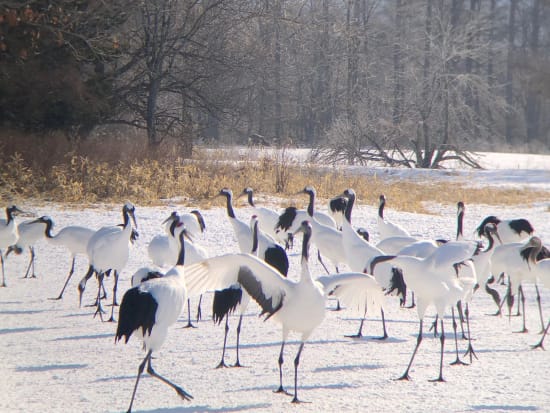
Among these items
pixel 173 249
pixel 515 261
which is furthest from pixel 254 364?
pixel 515 261

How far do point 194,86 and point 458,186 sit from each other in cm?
808

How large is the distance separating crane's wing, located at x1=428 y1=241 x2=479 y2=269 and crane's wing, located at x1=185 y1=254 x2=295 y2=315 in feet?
4.42

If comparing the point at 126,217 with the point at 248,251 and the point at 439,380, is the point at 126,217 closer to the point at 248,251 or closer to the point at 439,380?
the point at 248,251

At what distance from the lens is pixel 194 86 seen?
22.5 meters

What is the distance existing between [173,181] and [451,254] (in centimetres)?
1146

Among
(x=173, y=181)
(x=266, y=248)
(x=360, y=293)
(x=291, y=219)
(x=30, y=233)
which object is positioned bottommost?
(x=360, y=293)

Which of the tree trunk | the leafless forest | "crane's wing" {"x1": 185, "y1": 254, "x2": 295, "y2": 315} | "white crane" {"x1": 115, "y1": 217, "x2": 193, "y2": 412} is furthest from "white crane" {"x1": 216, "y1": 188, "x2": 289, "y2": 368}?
the tree trunk

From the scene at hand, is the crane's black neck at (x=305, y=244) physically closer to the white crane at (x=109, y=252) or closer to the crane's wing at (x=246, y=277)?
the crane's wing at (x=246, y=277)

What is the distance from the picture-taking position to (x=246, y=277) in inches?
263

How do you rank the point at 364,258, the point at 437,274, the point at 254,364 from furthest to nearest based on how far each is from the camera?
1. the point at 364,258
2. the point at 254,364
3. the point at 437,274

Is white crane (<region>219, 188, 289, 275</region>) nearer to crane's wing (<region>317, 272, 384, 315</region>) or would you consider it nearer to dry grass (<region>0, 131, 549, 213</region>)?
crane's wing (<region>317, 272, 384, 315</region>)

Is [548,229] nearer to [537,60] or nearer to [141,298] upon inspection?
[141,298]

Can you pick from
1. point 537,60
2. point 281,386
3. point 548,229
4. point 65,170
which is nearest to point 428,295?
point 281,386

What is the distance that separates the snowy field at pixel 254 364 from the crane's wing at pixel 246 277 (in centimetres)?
74
